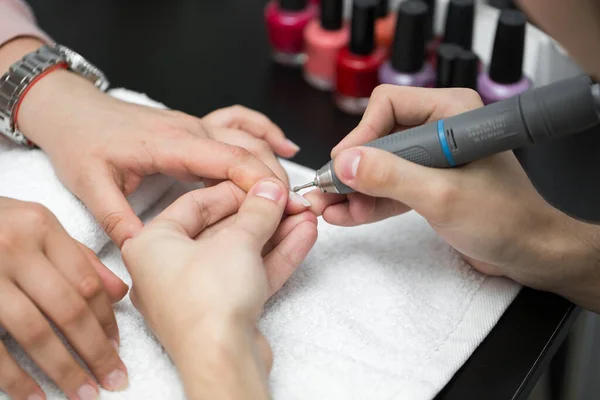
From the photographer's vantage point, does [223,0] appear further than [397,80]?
Yes

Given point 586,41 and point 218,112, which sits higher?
point 586,41

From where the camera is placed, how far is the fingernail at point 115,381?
1.97ft

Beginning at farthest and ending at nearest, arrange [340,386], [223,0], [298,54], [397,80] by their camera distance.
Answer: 1. [223,0]
2. [298,54]
3. [397,80]
4. [340,386]

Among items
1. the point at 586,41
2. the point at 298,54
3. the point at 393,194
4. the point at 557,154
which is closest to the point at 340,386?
the point at 393,194

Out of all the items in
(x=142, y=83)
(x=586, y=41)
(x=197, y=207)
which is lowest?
(x=142, y=83)

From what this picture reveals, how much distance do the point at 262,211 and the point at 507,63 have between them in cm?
46

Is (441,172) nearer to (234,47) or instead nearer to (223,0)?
(234,47)

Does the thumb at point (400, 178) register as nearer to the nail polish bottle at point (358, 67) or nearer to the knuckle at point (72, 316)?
the knuckle at point (72, 316)

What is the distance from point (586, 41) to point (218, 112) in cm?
42

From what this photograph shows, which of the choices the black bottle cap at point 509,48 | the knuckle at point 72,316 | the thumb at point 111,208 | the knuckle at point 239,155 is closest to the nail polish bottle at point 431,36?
the black bottle cap at point 509,48

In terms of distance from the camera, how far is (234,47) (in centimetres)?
112

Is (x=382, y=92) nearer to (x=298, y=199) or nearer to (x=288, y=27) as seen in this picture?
(x=298, y=199)

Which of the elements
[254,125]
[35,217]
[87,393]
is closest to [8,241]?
[35,217]

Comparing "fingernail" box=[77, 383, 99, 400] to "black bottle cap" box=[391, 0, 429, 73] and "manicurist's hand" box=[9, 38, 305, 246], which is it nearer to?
"manicurist's hand" box=[9, 38, 305, 246]
